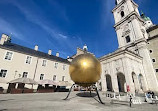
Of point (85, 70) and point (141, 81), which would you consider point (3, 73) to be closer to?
point (85, 70)

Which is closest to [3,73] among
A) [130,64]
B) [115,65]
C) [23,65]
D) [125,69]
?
[23,65]

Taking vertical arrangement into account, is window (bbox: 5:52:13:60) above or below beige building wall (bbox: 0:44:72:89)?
above

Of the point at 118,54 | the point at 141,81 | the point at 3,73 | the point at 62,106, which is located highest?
the point at 118,54

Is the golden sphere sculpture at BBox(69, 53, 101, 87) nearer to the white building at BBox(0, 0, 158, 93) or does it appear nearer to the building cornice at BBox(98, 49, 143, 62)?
the white building at BBox(0, 0, 158, 93)

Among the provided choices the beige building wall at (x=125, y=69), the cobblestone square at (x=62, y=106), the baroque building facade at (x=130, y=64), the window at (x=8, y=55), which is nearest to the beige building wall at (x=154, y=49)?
the baroque building facade at (x=130, y=64)

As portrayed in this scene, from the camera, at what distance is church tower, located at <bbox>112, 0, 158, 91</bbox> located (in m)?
24.5

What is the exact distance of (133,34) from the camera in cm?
2991

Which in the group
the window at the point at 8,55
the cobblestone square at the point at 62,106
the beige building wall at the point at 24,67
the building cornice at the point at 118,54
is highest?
the building cornice at the point at 118,54

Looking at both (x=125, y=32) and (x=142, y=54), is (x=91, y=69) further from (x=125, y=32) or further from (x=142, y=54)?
(x=125, y=32)

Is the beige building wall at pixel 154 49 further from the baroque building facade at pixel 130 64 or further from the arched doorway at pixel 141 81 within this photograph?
the arched doorway at pixel 141 81

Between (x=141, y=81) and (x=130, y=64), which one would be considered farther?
(x=141, y=81)

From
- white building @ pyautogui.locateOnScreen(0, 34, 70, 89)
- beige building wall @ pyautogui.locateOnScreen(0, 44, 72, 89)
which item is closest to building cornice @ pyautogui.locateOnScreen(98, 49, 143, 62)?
white building @ pyautogui.locateOnScreen(0, 34, 70, 89)

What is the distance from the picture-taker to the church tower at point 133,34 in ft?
80.3

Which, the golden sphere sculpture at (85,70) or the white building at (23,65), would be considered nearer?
the golden sphere sculpture at (85,70)
